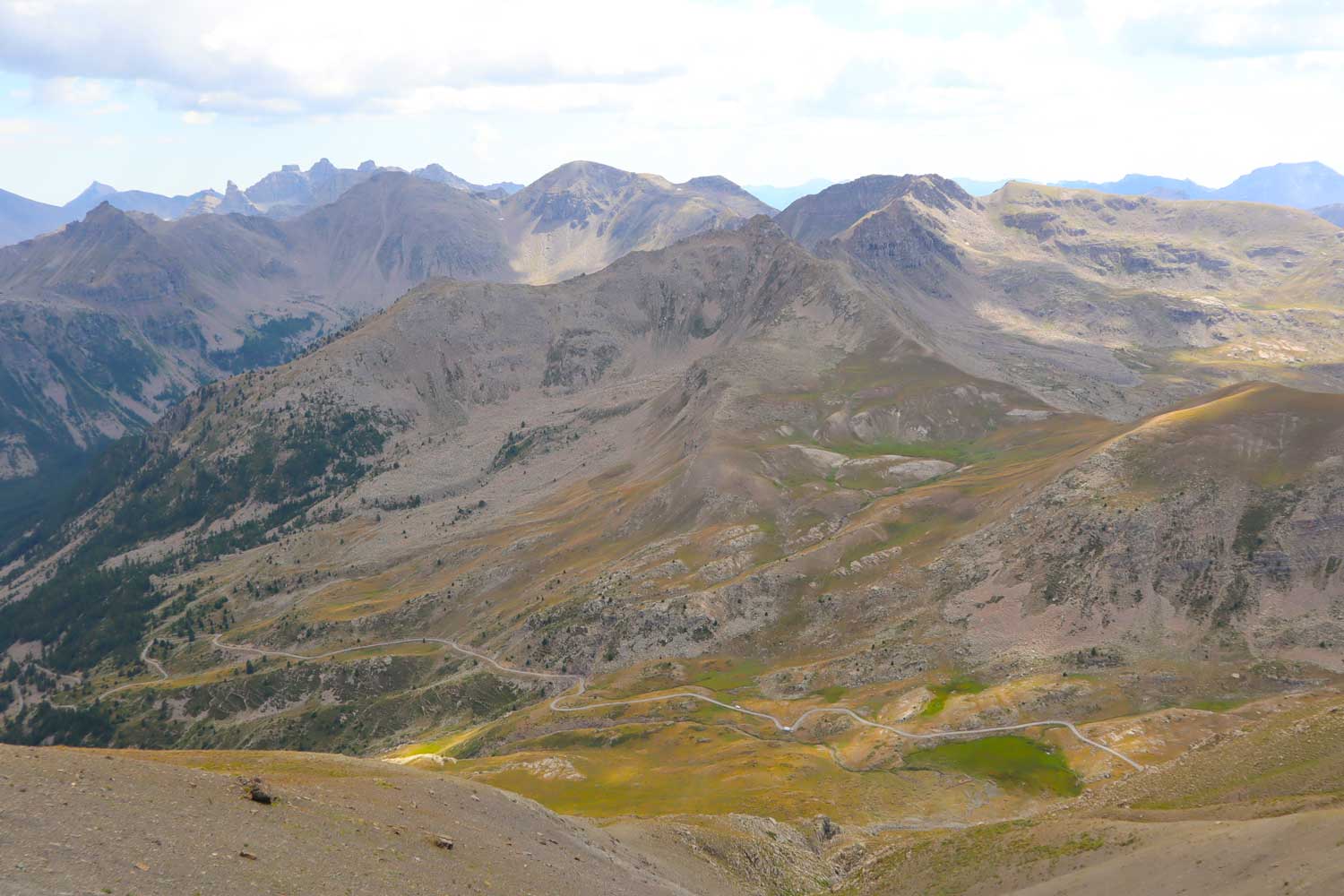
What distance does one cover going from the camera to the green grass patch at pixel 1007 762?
103062 mm

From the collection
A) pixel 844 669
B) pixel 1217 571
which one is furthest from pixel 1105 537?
pixel 844 669

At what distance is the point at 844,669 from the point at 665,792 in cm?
4959

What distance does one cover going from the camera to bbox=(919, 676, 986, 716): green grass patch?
412 feet

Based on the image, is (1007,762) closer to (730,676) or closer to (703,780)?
(703,780)

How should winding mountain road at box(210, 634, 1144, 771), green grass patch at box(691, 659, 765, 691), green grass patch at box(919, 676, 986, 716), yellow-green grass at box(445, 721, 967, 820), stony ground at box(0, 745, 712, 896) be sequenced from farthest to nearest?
green grass patch at box(691, 659, 765, 691) < green grass patch at box(919, 676, 986, 716) < winding mountain road at box(210, 634, 1144, 771) < yellow-green grass at box(445, 721, 967, 820) < stony ground at box(0, 745, 712, 896)

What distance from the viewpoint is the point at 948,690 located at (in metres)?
132

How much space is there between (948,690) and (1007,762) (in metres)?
22.9

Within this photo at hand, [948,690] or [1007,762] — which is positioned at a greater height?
[948,690]

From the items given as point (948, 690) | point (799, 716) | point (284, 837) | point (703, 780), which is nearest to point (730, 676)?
point (799, 716)

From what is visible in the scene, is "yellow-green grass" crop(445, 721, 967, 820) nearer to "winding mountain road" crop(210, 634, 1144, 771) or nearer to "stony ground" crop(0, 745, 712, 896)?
"winding mountain road" crop(210, 634, 1144, 771)

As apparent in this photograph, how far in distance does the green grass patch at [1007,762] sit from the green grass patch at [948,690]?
1030 centimetres

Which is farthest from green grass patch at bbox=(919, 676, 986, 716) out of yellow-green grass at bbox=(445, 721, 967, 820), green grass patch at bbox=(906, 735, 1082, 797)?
yellow-green grass at bbox=(445, 721, 967, 820)

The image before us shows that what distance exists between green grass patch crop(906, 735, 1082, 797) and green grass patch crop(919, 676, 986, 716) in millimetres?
10298

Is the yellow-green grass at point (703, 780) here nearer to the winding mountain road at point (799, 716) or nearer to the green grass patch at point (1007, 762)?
the green grass patch at point (1007, 762)
